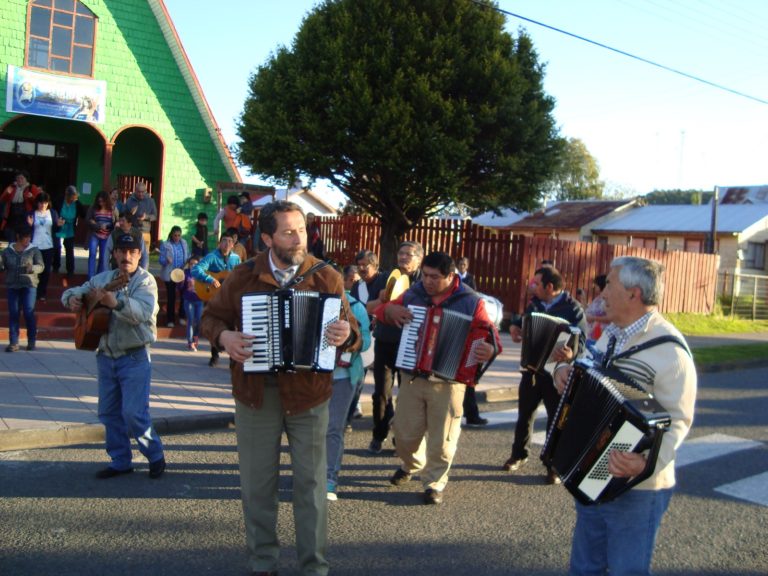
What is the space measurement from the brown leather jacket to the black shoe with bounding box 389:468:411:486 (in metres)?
2.35

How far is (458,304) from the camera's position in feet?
19.4

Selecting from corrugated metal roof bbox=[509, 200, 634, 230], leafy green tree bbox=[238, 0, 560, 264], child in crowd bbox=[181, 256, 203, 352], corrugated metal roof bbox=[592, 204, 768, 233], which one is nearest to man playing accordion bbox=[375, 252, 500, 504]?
child in crowd bbox=[181, 256, 203, 352]

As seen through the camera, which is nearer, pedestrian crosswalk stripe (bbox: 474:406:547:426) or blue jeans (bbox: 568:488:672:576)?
blue jeans (bbox: 568:488:672:576)

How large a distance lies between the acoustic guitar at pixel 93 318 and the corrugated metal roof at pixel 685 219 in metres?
34.7

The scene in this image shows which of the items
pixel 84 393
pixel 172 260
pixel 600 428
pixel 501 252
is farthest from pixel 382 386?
pixel 501 252

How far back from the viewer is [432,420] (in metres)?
5.96

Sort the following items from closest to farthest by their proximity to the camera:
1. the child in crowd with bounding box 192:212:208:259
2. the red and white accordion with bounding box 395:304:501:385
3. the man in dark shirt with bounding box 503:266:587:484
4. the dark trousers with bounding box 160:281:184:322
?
the red and white accordion with bounding box 395:304:501:385 → the man in dark shirt with bounding box 503:266:587:484 → the dark trousers with bounding box 160:281:184:322 → the child in crowd with bounding box 192:212:208:259

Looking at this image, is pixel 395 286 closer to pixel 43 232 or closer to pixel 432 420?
pixel 432 420

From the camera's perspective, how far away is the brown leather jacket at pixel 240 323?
160 inches

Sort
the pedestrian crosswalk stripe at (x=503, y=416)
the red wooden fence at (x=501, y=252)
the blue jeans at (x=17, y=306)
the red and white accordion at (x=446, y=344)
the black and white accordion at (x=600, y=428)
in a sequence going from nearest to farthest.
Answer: the black and white accordion at (x=600, y=428) → the red and white accordion at (x=446, y=344) → the pedestrian crosswalk stripe at (x=503, y=416) → the blue jeans at (x=17, y=306) → the red wooden fence at (x=501, y=252)

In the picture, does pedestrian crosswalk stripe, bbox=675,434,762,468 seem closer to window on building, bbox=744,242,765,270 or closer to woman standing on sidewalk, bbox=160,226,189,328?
woman standing on sidewalk, bbox=160,226,189,328

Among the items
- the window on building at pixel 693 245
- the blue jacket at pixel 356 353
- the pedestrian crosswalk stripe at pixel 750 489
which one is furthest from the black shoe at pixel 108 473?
the window on building at pixel 693 245

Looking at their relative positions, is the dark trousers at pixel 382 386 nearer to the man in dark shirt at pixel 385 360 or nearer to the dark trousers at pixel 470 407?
the man in dark shirt at pixel 385 360

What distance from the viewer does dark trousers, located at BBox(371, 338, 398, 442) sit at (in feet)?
23.7
